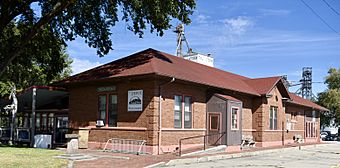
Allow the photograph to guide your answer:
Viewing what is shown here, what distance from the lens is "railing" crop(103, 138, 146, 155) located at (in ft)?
68.3

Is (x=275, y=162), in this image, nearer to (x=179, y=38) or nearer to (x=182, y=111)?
(x=182, y=111)

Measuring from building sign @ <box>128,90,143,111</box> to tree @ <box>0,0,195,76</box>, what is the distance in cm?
348

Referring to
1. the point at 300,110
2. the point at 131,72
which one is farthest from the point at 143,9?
the point at 300,110

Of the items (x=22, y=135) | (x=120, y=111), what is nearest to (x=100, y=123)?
(x=120, y=111)

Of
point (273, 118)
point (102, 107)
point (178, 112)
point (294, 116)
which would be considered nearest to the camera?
point (178, 112)

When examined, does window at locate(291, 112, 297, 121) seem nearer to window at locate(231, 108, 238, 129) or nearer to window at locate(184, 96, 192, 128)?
window at locate(231, 108, 238, 129)

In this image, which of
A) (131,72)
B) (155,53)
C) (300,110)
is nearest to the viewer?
(131,72)

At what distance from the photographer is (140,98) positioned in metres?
21.3

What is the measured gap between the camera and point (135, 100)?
2150 cm

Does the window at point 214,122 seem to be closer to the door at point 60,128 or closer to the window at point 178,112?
the window at point 178,112

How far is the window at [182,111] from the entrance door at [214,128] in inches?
79.6

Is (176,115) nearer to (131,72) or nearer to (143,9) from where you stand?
(131,72)

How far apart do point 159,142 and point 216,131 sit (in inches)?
214

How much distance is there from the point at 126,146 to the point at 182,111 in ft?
12.2
